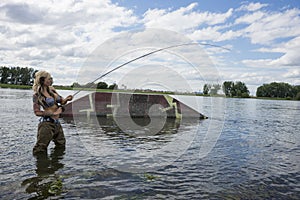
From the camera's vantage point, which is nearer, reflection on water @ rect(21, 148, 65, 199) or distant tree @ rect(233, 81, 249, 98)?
reflection on water @ rect(21, 148, 65, 199)

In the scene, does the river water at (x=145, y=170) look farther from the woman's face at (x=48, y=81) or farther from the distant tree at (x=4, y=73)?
the distant tree at (x=4, y=73)

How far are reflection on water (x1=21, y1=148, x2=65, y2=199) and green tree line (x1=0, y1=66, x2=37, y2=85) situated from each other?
151 m

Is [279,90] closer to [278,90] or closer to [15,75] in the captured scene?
[278,90]

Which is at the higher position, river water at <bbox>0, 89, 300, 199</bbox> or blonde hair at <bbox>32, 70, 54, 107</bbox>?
blonde hair at <bbox>32, 70, 54, 107</bbox>

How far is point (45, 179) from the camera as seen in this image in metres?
6.44

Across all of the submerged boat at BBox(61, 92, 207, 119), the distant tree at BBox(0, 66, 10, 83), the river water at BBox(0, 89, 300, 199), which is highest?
the distant tree at BBox(0, 66, 10, 83)

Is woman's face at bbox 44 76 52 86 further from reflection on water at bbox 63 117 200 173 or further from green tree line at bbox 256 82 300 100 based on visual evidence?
green tree line at bbox 256 82 300 100

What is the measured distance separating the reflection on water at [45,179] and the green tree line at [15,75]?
151 meters

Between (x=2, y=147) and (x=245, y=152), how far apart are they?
9428mm

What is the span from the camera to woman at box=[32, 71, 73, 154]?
334 inches

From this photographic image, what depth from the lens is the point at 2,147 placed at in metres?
9.59

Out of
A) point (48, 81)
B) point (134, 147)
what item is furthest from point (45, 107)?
point (134, 147)

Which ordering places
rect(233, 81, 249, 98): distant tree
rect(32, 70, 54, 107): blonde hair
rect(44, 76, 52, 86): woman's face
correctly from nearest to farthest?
1. rect(32, 70, 54, 107): blonde hair
2. rect(44, 76, 52, 86): woman's face
3. rect(233, 81, 249, 98): distant tree

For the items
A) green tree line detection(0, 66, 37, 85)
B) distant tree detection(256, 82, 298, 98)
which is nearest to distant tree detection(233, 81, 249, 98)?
distant tree detection(256, 82, 298, 98)
